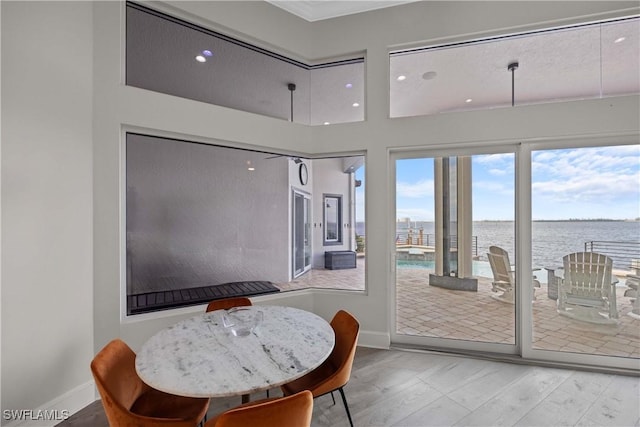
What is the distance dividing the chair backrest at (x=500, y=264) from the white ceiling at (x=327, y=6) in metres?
2.97

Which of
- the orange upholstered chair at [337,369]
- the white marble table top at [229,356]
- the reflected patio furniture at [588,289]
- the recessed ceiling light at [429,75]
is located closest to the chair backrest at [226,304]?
the white marble table top at [229,356]

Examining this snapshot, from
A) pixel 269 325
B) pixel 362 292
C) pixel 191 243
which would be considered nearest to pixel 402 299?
pixel 362 292

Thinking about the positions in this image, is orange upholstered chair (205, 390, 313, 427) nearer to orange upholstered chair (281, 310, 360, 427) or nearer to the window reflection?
orange upholstered chair (281, 310, 360, 427)

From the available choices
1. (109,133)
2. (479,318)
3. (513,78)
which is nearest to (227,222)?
(109,133)

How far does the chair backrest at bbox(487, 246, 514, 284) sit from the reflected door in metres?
2.11

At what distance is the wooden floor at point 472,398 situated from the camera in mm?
2188

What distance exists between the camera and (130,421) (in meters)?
1.36

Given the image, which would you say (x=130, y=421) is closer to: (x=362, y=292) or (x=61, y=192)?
(x=61, y=192)

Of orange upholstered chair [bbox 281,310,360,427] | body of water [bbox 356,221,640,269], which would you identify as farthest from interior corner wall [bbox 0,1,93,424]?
body of water [bbox 356,221,640,269]

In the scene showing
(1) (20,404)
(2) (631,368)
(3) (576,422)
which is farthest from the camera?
(2) (631,368)

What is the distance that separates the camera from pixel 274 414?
3.82ft

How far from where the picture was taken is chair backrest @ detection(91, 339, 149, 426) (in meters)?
1.36

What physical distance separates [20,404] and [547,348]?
14.7 ft

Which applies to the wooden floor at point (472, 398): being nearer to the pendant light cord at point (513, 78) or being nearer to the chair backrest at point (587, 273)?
the chair backrest at point (587, 273)
